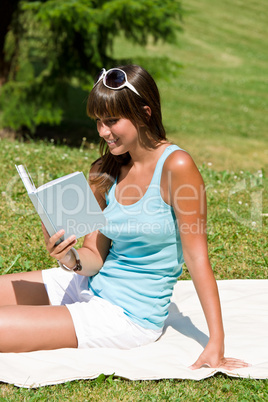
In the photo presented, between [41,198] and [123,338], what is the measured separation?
94 cm

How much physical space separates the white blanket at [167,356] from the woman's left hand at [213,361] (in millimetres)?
32

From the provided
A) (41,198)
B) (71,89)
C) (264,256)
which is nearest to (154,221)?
→ (41,198)

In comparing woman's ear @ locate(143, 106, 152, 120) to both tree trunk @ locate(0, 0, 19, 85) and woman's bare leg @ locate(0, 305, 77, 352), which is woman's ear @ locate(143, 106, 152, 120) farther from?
tree trunk @ locate(0, 0, 19, 85)

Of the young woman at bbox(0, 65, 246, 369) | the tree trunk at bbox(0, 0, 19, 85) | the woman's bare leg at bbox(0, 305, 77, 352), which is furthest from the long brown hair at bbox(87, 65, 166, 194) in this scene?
the tree trunk at bbox(0, 0, 19, 85)

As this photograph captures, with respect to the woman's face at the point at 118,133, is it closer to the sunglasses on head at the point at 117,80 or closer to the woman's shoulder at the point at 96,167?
the sunglasses on head at the point at 117,80

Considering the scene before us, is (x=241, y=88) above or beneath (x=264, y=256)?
beneath

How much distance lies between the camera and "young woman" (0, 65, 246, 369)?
2.89 metres

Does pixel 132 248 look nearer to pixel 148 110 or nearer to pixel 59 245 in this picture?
pixel 59 245

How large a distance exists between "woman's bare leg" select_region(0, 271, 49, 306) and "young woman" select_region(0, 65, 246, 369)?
29cm

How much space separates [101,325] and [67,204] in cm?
69

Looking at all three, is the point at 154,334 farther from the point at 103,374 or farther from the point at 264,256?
the point at 264,256

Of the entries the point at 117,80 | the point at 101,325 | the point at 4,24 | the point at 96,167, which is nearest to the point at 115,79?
the point at 117,80

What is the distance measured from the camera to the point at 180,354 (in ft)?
10.5

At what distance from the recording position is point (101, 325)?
3.01 metres
